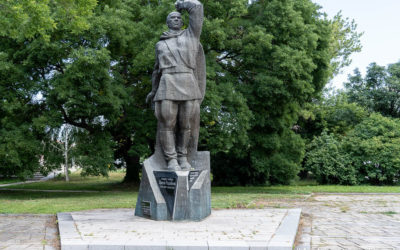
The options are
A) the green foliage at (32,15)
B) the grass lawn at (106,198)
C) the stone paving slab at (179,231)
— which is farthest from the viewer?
the green foliage at (32,15)

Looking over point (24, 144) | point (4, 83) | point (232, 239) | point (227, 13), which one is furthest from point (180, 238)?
point (227, 13)

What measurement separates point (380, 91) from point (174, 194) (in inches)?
966

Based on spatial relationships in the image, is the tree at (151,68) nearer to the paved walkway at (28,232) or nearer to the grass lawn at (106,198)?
the grass lawn at (106,198)

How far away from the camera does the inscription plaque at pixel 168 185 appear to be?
22.0 feet

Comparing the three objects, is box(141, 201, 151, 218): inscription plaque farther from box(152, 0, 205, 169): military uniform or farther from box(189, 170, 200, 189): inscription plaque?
box(152, 0, 205, 169): military uniform

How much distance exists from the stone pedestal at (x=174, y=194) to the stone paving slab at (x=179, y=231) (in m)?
0.18

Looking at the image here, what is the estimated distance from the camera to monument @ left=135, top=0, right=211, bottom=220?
6785 mm

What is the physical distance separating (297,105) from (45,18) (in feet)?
34.6

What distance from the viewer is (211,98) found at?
12.8 meters

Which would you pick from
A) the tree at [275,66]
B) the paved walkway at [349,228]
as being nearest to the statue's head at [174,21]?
the paved walkway at [349,228]

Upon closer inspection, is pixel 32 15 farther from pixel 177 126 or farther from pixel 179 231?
pixel 179 231

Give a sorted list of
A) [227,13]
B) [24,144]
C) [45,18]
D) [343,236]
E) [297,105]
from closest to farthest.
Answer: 1. [343,236]
2. [45,18]
3. [24,144]
4. [227,13]
5. [297,105]

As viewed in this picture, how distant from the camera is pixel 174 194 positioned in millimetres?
6688

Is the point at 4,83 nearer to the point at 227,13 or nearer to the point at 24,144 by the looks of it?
the point at 24,144
